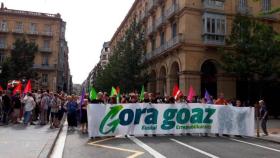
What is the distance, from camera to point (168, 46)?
1403 inches

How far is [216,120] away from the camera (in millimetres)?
16094

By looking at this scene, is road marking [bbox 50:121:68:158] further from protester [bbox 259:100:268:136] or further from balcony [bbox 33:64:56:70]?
balcony [bbox 33:64:56:70]

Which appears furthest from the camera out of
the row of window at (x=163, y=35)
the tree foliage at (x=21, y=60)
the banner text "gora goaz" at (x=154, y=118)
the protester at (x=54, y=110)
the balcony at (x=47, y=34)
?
the balcony at (x=47, y=34)

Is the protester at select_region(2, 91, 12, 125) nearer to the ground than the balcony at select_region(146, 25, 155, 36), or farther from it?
nearer to the ground

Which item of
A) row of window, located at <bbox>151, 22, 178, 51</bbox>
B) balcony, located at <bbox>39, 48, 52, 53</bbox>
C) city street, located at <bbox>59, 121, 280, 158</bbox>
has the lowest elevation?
city street, located at <bbox>59, 121, 280, 158</bbox>

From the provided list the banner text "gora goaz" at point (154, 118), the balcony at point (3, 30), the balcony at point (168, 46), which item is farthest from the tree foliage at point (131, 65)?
the balcony at point (3, 30)

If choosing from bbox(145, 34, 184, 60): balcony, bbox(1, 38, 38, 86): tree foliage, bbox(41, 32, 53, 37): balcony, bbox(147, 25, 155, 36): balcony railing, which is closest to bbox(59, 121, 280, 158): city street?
bbox(145, 34, 184, 60): balcony

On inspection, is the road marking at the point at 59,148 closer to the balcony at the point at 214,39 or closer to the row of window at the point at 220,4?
the balcony at the point at 214,39

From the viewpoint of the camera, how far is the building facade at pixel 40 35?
236 feet

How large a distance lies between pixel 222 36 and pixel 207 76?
3.97 m

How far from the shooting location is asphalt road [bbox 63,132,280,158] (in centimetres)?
1032

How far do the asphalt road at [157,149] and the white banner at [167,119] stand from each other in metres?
0.78

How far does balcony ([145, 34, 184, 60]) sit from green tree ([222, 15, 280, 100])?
13.4ft

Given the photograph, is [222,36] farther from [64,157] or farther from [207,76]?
[64,157]
